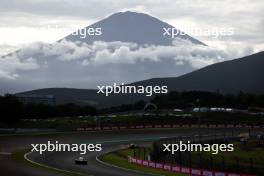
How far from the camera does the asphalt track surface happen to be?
54.5 meters

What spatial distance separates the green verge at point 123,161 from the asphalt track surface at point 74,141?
4.90 feet

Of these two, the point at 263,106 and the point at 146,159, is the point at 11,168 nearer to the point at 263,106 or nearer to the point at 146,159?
the point at 146,159

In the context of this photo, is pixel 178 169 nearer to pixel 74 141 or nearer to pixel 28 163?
pixel 28 163

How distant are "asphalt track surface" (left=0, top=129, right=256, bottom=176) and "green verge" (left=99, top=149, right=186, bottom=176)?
58.8 inches

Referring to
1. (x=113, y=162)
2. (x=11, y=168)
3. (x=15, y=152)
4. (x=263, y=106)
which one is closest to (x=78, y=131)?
(x=15, y=152)

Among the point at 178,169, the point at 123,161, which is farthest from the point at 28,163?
the point at 178,169

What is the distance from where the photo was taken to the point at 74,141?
9094 cm

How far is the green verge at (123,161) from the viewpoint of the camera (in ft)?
181

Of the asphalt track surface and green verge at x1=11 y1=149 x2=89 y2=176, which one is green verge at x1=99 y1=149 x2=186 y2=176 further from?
green verge at x1=11 y1=149 x2=89 y2=176

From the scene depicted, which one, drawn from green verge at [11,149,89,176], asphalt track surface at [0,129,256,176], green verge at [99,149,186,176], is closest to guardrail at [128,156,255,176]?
green verge at [99,149,186,176]

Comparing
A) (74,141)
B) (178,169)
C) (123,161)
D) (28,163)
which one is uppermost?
(178,169)

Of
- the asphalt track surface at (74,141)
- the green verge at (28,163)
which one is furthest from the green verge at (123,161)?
the green verge at (28,163)

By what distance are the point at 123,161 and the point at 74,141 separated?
25061mm

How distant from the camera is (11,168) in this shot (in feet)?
189
